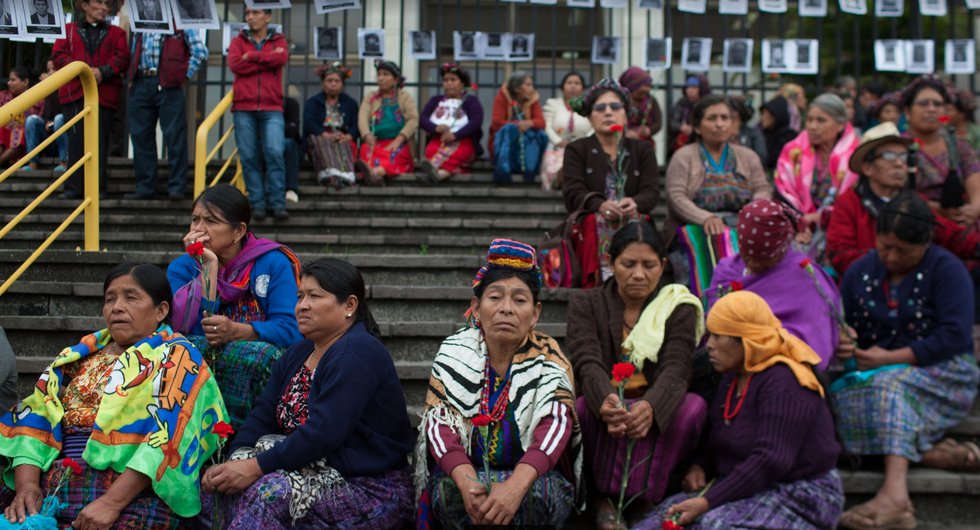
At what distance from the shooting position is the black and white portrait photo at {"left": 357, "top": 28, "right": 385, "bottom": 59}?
892 centimetres

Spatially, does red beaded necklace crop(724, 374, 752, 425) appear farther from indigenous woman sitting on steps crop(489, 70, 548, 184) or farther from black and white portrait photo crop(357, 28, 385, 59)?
black and white portrait photo crop(357, 28, 385, 59)

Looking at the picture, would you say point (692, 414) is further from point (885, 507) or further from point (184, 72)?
point (184, 72)

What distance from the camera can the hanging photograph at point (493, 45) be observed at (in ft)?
29.7

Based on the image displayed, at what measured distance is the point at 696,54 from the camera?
9164 mm

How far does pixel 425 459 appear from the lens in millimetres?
3342

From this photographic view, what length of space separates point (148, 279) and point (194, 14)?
150 inches

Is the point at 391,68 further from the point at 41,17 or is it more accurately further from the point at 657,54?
the point at 41,17

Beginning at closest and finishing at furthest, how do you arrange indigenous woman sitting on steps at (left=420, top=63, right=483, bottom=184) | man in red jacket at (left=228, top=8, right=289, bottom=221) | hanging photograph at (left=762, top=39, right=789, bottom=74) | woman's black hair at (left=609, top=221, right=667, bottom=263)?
woman's black hair at (left=609, top=221, right=667, bottom=263), man in red jacket at (left=228, top=8, right=289, bottom=221), indigenous woman sitting on steps at (left=420, top=63, right=483, bottom=184), hanging photograph at (left=762, top=39, right=789, bottom=74)

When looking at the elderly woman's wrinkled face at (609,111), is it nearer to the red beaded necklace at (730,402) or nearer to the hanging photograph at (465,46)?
the red beaded necklace at (730,402)

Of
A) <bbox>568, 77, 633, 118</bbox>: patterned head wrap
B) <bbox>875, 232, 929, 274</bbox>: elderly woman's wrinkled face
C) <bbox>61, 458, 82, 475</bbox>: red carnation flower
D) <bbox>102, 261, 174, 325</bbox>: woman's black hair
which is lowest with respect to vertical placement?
<bbox>61, 458, 82, 475</bbox>: red carnation flower

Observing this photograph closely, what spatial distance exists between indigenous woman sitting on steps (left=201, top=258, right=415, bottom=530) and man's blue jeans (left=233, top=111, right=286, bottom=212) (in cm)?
324

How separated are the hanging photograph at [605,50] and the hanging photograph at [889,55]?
2489 millimetres

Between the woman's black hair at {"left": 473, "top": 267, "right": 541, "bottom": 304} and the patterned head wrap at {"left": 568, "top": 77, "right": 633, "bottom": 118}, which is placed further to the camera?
the patterned head wrap at {"left": 568, "top": 77, "right": 633, "bottom": 118}

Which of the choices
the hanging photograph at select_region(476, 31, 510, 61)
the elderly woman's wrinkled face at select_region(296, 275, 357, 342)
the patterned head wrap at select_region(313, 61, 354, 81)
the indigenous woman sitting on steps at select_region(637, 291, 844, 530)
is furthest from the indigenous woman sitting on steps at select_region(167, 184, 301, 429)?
the hanging photograph at select_region(476, 31, 510, 61)
